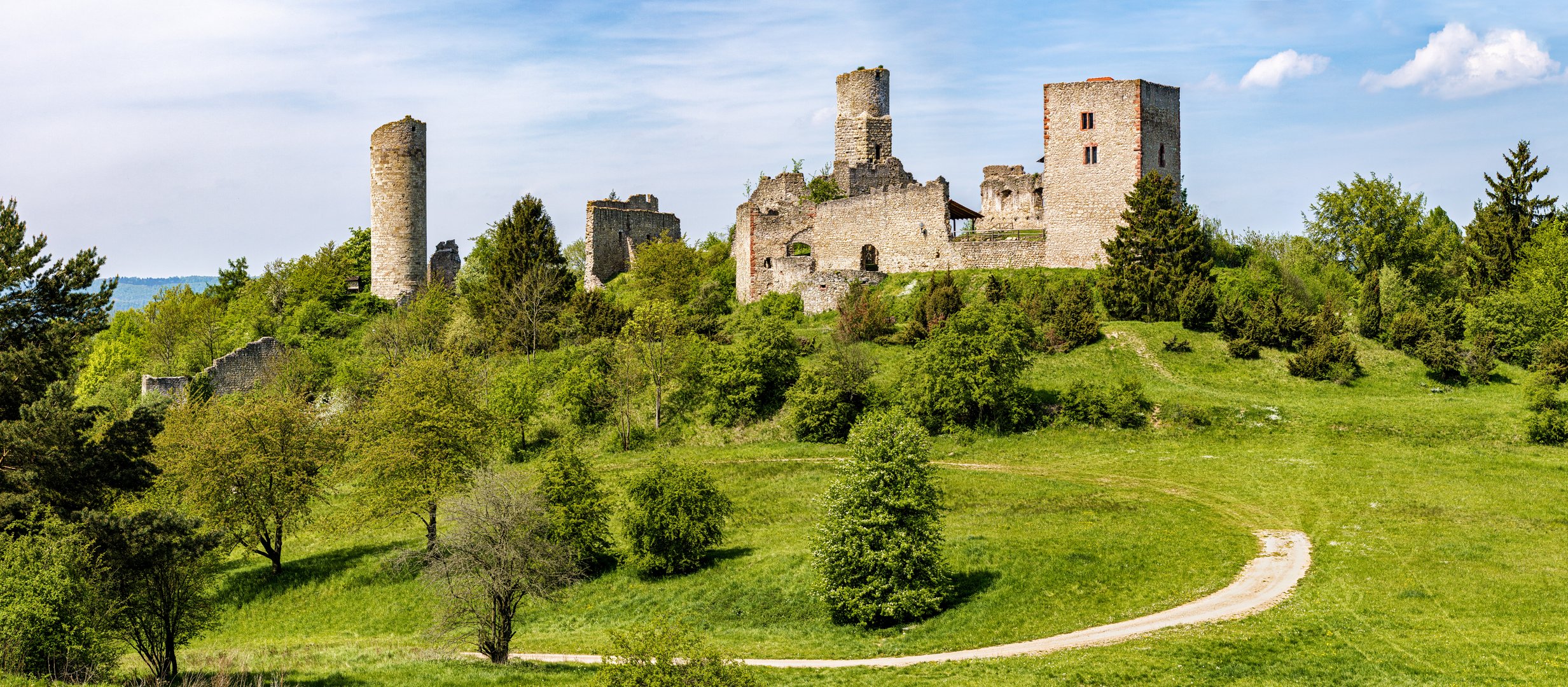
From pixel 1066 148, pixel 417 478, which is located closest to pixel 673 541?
pixel 417 478

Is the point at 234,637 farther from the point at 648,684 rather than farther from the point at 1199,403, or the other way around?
the point at 1199,403

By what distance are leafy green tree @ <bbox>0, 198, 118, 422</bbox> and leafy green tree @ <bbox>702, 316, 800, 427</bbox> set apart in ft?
62.4

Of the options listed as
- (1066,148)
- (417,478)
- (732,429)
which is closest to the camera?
(417,478)

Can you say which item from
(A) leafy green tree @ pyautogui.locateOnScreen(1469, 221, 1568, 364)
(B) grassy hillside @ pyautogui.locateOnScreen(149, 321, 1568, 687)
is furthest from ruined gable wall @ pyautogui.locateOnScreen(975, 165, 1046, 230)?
(A) leafy green tree @ pyautogui.locateOnScreen(1469, 221, 1568, 364)

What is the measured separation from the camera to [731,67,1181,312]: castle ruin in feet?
157

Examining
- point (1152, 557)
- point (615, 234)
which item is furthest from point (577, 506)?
point (615, 234)

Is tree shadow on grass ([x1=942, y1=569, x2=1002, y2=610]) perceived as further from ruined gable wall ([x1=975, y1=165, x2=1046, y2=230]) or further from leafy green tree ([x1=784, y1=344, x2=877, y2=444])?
ruined gable wall ([x1=975, y1=165, x2=1046, y2=230])

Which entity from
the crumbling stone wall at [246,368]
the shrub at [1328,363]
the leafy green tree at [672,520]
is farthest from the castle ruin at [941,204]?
the leafy green tree at [672,520]

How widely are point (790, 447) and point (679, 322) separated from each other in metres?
10.5

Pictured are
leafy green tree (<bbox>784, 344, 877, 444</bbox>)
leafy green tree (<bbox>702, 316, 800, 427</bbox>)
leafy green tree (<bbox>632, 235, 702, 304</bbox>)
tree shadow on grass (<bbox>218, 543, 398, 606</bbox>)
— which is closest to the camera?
tree shadow on grass (<bbox>218, 543, 398, 606</bbox>)

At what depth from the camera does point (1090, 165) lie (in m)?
48.2

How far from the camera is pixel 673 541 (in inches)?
1189

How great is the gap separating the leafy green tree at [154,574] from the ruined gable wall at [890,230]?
34.5 m

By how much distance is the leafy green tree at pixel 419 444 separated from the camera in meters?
32.8
